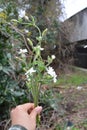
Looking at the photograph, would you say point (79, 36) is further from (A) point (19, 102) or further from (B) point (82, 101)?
(A) point (19, 102)

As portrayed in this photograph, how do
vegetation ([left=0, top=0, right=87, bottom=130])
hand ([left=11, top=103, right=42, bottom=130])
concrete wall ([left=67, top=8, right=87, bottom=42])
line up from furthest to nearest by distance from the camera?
concrete wall ([left=67, top=8, right=87, bottom=42]) < vegetation ([left=0, top=0, right=87, bottom=130]) < hand ([left=11, top=103, right=42, bottom=130])

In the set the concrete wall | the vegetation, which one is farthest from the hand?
the concrete wall

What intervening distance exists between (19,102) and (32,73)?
1.12 m

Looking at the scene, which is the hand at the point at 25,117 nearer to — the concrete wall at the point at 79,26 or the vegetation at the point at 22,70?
the vegetation at the point at 22,70

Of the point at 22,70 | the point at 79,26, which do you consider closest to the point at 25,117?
the point at 22,70

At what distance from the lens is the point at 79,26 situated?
828 centimetres

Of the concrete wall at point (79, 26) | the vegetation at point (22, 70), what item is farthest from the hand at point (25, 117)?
the concrete wall at point (79, 26)

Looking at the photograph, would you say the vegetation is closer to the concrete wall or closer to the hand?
the hand

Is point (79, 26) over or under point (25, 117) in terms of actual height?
over

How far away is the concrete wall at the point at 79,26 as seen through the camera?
802cm

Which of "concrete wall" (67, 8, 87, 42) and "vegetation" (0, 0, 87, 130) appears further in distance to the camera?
"concrete wall" (67, 8, 87, 42)

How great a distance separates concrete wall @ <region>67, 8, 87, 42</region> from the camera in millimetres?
8020

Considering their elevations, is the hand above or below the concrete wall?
below

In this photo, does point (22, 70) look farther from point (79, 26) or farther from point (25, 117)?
point (79, 26)
